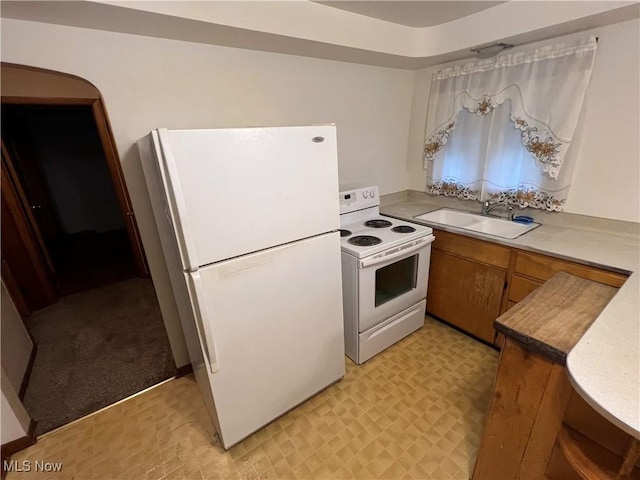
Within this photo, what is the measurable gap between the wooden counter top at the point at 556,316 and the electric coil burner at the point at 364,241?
2.91 ft

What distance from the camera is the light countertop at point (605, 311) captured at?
742 millimetres

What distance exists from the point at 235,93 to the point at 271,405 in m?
1.85

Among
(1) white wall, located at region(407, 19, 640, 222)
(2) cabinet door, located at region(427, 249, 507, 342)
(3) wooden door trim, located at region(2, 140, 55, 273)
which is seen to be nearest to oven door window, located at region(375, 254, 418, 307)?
(2) cabinet door, located at region(427, 249, 507, 342)

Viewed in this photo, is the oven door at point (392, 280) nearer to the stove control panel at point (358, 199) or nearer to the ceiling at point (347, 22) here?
the stove control panel at point (358, 199)

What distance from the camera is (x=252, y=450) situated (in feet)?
5.06

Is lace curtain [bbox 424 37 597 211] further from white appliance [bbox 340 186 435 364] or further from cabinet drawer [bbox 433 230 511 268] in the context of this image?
white appliance [bbox 340 186 435 364]

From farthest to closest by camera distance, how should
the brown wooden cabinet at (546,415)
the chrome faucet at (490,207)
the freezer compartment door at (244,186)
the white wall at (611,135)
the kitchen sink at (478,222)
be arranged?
the chrome faucet at (490,207), the kitchen sink at (478,222), the white wall at (611,135), the freezer compartment door at (244,186), the brown wooden cabinet at (546,415)

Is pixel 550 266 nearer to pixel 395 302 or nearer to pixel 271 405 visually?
pixel 395 302

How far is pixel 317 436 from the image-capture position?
160cm

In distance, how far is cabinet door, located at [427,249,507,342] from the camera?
1.99 m

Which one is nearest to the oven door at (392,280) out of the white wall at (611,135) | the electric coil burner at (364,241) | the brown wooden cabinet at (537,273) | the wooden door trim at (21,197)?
the electric coil burner at (364,241)

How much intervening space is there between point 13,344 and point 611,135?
13.6 ft

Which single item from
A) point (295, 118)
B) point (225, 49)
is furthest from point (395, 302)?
point (225, 49)

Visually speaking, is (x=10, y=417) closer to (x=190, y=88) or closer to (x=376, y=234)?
(x=190, y=88)
